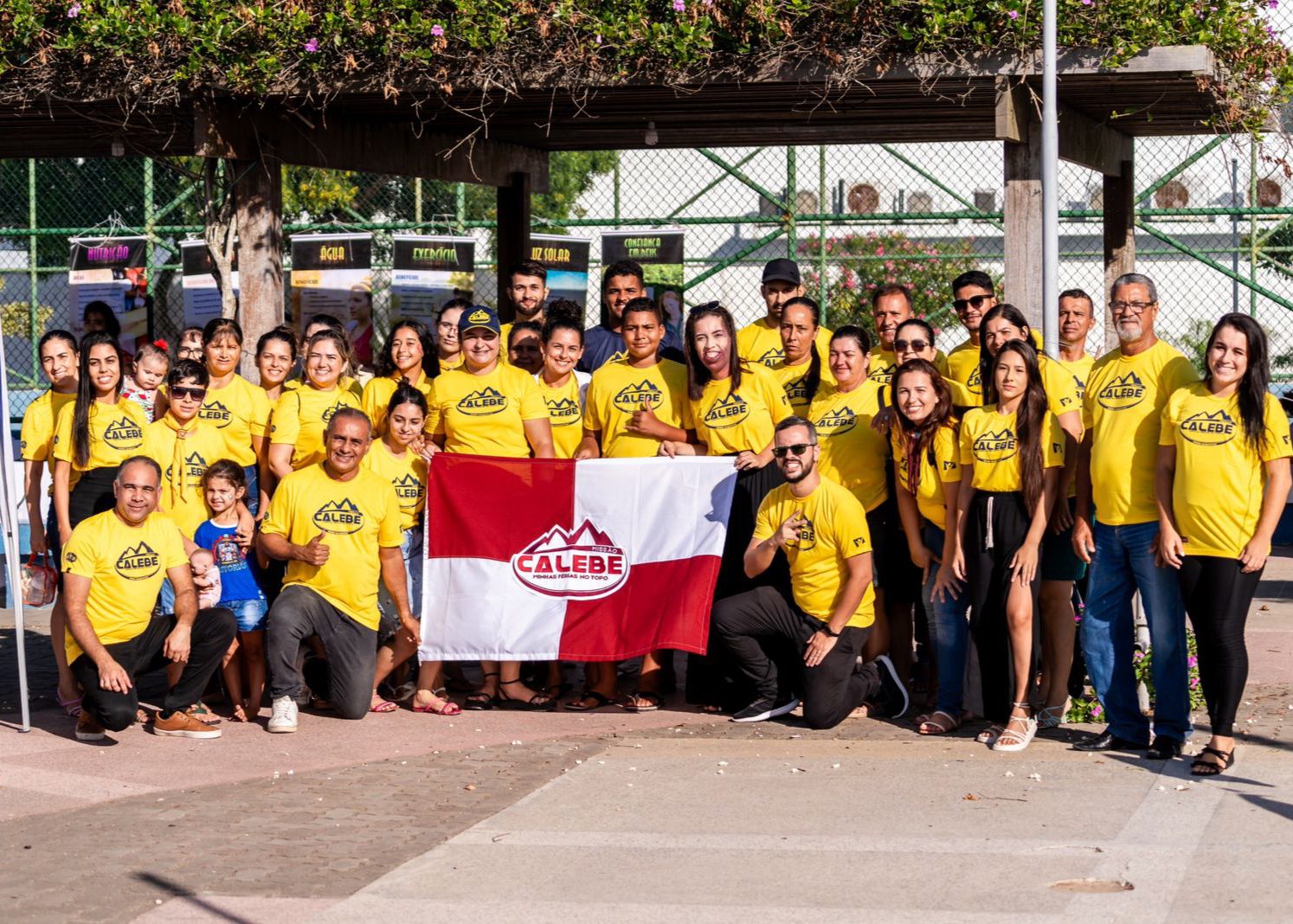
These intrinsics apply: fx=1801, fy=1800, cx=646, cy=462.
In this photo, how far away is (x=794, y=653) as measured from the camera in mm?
8320

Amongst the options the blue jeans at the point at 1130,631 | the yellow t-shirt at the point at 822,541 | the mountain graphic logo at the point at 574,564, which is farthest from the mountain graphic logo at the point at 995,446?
the mountain graphic logo at the point at 574,564

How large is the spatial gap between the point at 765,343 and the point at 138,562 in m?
3.34

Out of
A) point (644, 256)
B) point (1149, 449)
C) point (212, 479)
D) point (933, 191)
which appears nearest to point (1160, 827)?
point (1149, 449)

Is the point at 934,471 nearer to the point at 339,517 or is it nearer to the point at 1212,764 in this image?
the point at 1212,764

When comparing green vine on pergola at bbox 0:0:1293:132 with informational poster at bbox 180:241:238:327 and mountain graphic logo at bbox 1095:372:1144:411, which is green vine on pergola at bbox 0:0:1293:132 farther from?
informational poster at bbox 180:241:238:327

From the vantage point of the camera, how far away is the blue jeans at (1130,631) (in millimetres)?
7324

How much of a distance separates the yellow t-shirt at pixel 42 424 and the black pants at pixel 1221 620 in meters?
5.32

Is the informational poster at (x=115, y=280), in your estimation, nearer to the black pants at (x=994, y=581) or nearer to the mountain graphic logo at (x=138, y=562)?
the mountain graphic logo at (x=138, y=562)

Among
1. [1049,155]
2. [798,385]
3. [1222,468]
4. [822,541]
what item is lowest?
[822,541]

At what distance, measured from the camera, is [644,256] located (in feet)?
55.1

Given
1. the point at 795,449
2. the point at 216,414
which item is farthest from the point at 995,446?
the point at 216,414

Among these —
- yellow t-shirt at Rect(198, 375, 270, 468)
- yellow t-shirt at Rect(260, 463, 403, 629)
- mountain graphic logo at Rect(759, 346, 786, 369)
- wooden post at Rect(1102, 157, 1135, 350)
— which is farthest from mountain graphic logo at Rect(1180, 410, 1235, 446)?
wooden post at Rect(1102, 157, 1135, 350)

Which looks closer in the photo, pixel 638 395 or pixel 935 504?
pixel 935 504

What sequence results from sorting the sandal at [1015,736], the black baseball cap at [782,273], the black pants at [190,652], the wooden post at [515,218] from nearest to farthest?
the sandal at [1015,736] < the black pants at [190,652] < the black baseball cap at [782,273] < the wooden post at [515,218]
